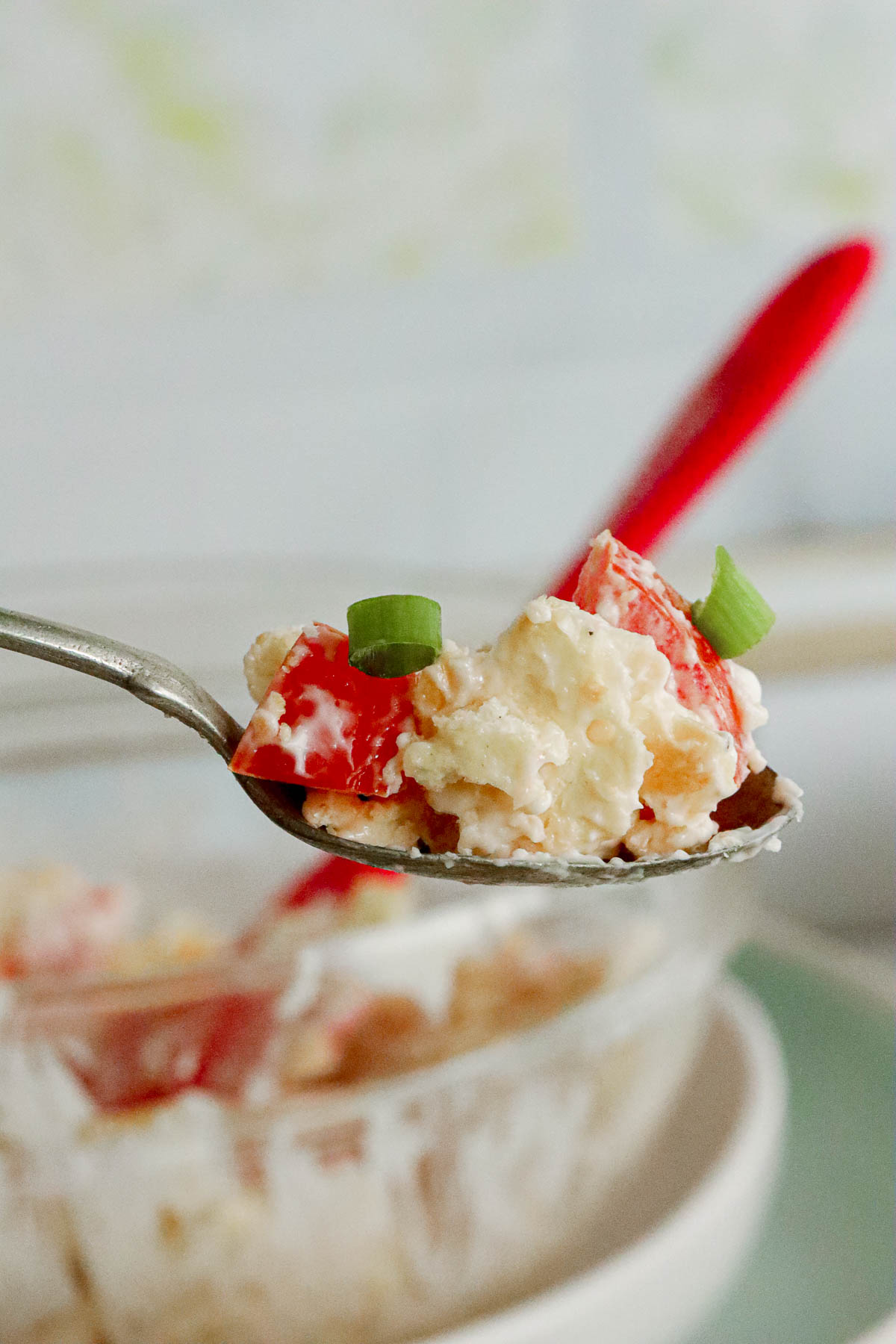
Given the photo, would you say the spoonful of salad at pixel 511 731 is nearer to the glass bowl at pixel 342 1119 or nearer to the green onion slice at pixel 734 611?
the green onion slice at pixel 734 611

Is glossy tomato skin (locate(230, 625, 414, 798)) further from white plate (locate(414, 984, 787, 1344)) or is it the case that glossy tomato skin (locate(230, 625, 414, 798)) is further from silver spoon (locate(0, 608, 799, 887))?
white plate (locate(414, 984, 787, 1344))

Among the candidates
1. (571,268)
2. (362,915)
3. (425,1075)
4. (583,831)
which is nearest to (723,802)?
(583,831)

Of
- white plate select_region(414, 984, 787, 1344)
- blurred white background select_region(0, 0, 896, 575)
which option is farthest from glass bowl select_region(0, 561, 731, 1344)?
blurred white background select_region(0, 0, 896, 575)

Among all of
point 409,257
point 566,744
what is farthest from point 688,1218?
point 409,257

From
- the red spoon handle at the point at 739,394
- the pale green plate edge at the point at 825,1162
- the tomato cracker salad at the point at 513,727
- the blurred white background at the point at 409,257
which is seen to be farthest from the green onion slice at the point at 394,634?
the blurred white background at the point at 409,257

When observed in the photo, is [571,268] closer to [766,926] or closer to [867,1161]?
[766,926]

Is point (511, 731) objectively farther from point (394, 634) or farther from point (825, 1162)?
point (825, 1162)

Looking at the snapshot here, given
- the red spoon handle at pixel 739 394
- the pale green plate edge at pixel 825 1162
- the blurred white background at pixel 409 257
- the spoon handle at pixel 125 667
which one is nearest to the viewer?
the spoon handle at pixel 125 667
